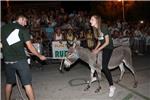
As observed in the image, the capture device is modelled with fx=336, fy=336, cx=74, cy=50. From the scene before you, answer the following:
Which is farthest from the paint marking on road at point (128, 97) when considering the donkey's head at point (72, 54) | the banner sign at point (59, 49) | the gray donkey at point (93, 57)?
the banner sign at point (59, 49)

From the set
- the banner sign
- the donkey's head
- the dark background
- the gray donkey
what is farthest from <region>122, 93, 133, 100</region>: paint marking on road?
the dark background

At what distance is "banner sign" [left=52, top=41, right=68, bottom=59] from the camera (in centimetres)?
1505

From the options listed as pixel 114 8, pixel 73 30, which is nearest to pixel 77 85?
pixel 73 30

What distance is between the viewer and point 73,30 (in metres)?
17.2

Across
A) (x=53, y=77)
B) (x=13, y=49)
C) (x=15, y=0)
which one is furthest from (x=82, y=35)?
(x=15, y=0)

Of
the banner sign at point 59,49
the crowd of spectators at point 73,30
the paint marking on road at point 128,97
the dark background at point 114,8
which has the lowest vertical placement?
the paint marking on road at point 128,97

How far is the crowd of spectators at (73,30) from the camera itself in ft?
52.7

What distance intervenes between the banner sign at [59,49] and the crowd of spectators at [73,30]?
0.41 meters

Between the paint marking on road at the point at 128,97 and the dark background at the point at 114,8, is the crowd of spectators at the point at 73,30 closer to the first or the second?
the paint marking on road at the point at 128,97

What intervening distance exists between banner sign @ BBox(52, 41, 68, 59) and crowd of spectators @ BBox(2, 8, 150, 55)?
16.2 inches

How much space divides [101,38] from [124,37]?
8.05 meters

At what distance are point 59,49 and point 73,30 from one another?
2.37 m

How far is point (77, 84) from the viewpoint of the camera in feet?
36.2

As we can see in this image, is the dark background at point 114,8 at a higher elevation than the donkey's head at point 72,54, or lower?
higher
